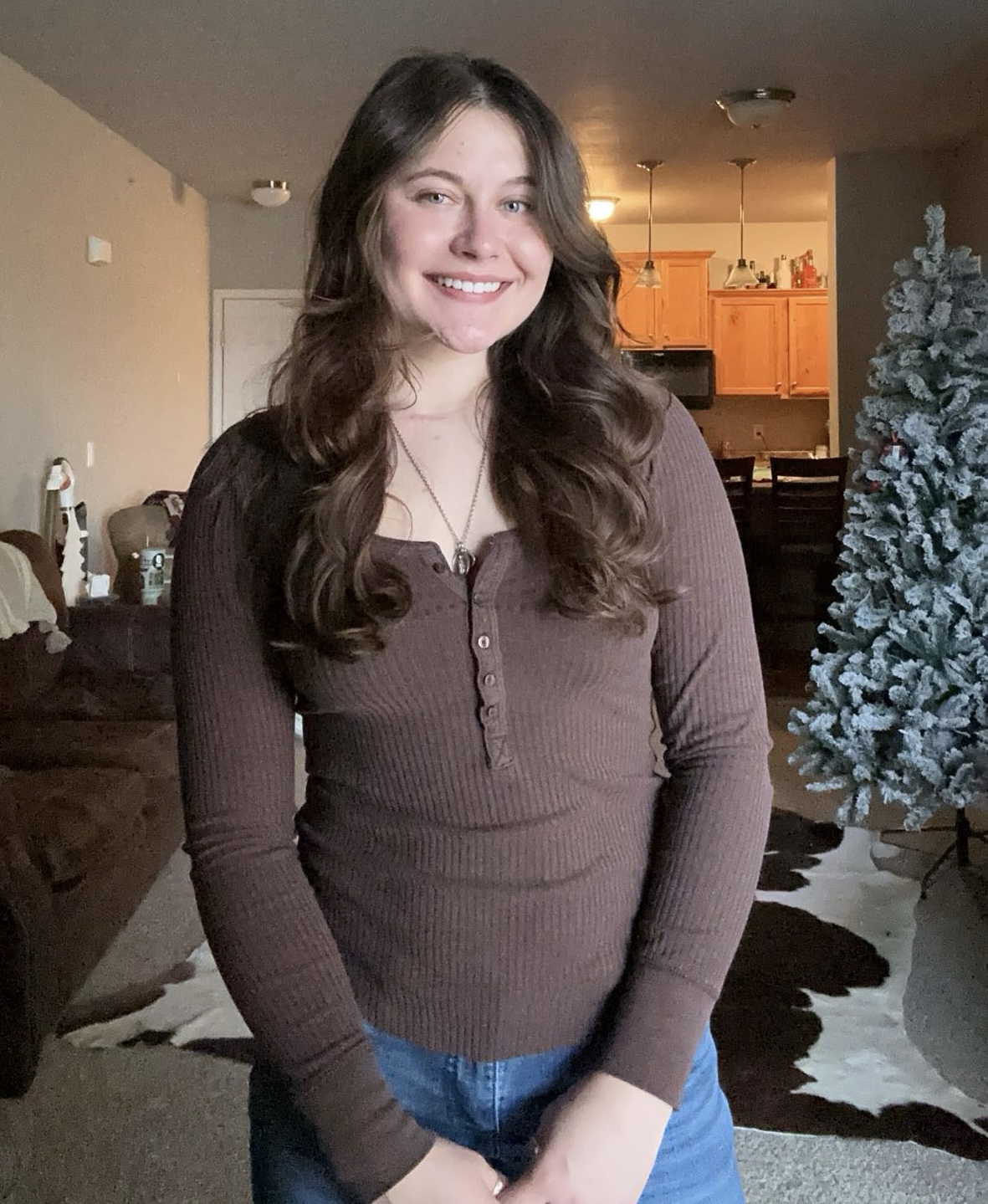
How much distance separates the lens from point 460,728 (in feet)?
2.69

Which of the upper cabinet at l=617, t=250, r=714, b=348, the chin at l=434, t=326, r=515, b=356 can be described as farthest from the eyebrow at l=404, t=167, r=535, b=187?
the upper cabinet at l=617, t=250, r=714, b=348

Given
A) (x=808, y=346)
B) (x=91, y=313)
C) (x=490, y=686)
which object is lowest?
(x=490, y=686)

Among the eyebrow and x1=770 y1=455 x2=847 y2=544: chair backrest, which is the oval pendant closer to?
the eyebrow

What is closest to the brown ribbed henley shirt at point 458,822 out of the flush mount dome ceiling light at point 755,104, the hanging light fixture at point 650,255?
the flush mount dome ceiling light at point 755,104

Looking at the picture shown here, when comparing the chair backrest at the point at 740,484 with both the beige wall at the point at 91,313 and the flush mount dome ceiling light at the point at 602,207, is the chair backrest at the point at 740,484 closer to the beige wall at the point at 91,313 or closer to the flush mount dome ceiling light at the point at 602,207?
the flush mount dome ceiling light at the point at 602,207

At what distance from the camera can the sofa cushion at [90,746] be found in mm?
2941

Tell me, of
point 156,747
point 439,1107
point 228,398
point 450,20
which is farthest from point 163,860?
point 228,398

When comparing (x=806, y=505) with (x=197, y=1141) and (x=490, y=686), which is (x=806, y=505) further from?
(x=490, y=686)

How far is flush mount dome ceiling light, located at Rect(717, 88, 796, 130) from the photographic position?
4.58m

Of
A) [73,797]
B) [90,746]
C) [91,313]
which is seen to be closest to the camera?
[73,797]

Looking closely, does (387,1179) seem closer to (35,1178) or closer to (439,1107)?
(439,1107)

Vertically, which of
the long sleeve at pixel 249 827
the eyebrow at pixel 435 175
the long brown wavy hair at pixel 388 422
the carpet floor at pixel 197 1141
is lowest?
the carpet floor at pixel 197 1141

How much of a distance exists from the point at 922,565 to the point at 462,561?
90.7 inches

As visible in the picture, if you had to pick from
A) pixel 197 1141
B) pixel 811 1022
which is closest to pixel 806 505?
pixel 811 1022
